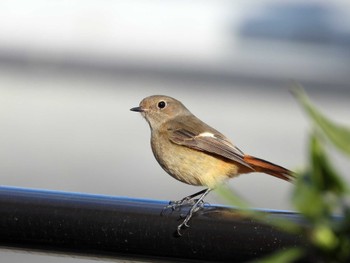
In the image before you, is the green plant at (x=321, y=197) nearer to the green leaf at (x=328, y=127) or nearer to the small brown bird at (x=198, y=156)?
the green leaf at (x=328, y=127)

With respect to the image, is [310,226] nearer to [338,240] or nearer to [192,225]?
[338,240]

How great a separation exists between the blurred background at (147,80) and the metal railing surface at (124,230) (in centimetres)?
757

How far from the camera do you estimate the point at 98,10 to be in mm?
19031

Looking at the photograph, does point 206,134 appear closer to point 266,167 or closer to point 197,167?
point 197,167

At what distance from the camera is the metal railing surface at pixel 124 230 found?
192cm

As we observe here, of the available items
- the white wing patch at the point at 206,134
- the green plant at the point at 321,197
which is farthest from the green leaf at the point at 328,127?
the white wing patch at the point at 206,134

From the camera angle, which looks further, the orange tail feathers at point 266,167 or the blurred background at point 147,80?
the blurred background at point 147,80

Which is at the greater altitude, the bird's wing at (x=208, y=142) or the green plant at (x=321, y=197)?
the bird's wing at (x=208, y=142)

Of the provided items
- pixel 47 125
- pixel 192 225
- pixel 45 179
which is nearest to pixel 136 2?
pixel 47 125

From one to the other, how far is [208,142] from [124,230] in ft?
9.53

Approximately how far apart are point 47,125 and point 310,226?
14.3m

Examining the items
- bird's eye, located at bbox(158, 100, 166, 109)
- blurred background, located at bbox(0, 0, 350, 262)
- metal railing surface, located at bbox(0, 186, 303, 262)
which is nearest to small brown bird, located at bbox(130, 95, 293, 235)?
bird's eye, located at bbox(158, 100, 166, 109)

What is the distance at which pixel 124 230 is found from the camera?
205 cm

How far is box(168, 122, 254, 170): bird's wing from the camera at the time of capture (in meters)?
4.67
